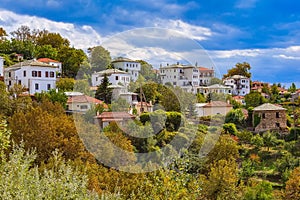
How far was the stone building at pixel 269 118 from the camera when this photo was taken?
3161 centimetres

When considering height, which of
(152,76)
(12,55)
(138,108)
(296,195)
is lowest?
(296,195)

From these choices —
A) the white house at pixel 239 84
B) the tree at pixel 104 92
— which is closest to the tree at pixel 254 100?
the white house at pixel 239 84

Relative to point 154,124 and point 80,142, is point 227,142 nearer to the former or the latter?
point 154,124

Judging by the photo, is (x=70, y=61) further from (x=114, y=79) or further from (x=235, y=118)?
(x=235, y=118)

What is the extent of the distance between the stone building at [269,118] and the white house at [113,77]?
1154cm

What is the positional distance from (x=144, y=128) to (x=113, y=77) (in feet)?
31.0

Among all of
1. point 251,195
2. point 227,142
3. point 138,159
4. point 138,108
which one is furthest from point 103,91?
point 251,195

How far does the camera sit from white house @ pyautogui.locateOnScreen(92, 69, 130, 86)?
2617 cm

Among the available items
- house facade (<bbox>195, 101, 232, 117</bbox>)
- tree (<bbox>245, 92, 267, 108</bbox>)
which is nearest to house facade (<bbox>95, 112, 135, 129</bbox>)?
house facade (<bbox>195, 101, 232, 117</bbox>)

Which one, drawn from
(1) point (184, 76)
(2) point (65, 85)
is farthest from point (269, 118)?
(2) point (65, 85)

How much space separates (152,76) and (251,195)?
7.56 meters

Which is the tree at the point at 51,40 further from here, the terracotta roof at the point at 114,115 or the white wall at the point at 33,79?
the terracotta roof at the point at 114,115

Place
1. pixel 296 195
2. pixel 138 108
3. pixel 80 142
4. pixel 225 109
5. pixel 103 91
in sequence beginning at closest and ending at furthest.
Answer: pixel 80 142
pixel 296 195
pixel 138 108
pixel 103 91
pixel 225 109

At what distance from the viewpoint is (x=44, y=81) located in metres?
28.6
